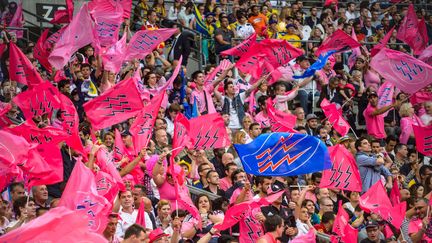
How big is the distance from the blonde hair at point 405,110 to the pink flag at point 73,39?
6.09m

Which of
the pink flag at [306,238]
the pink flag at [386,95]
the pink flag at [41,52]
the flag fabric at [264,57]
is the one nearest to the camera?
the pink flag at [306,238]

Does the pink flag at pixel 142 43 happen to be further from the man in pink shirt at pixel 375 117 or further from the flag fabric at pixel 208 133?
the man in pink shirt at pixel 375 117

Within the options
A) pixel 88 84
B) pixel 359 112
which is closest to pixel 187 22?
pixel 359 112

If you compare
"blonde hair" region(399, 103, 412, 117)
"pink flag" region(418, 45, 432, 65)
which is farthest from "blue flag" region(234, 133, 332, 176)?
"pink flag" region(418, 45, 432, 65)

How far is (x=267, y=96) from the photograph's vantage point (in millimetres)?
19500

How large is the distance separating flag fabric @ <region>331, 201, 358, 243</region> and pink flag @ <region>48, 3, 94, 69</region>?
4.91m

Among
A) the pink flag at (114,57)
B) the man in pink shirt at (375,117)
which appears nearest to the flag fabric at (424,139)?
the man in pink shirt at (375,117)

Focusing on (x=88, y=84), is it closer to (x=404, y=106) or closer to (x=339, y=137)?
(x=339, y=137)

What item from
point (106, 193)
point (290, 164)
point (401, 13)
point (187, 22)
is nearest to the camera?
point (106, 193)

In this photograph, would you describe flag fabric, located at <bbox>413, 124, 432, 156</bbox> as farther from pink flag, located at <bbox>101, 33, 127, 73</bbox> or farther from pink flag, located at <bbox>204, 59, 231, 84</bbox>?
pink flag, located at <bbox>101, 33, 127, 73</bbox>

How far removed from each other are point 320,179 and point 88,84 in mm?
3783

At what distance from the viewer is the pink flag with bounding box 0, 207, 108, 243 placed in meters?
8.71

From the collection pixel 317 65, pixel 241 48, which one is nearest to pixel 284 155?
pixel 241 48

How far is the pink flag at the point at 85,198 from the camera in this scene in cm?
1171
